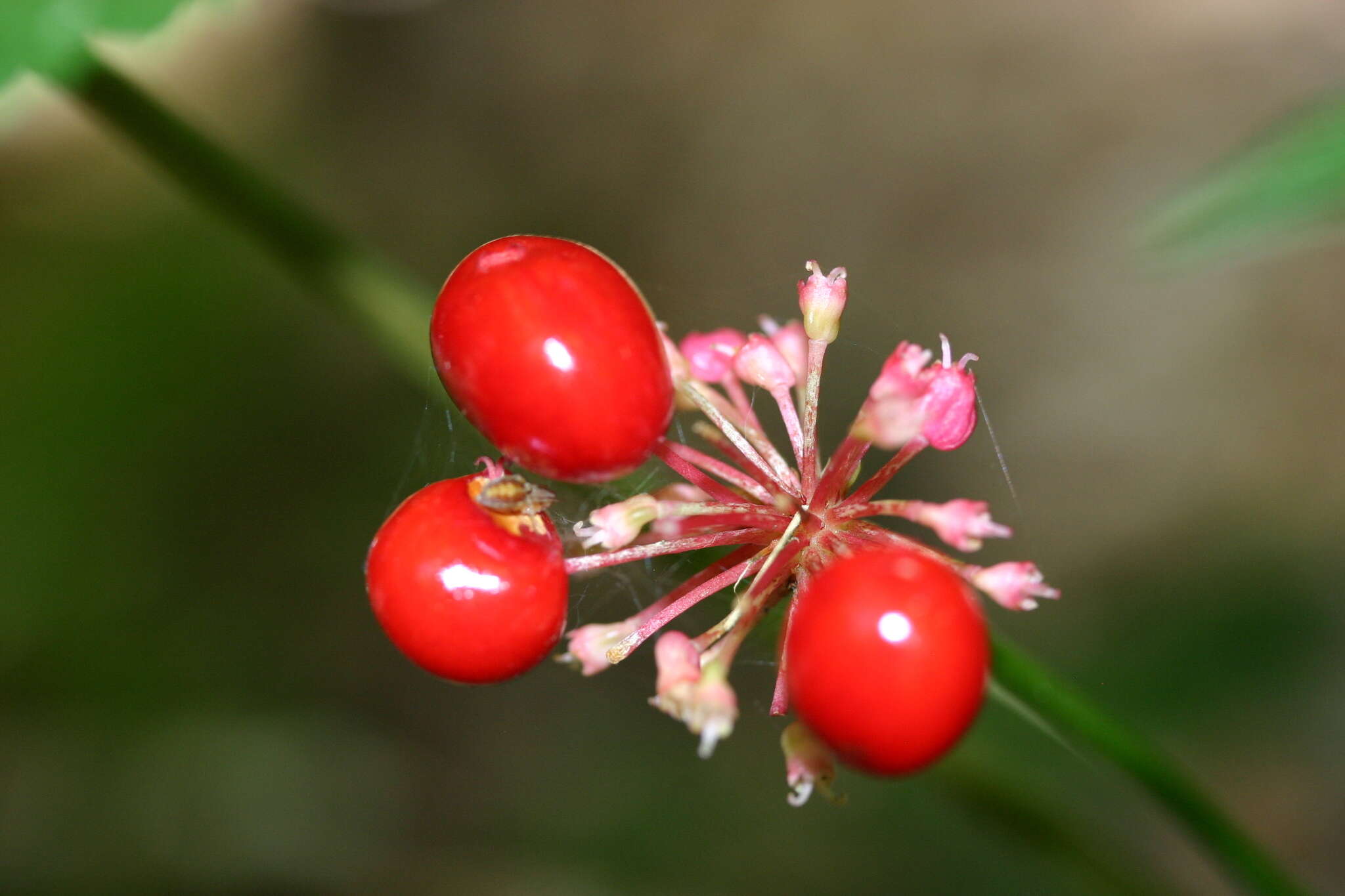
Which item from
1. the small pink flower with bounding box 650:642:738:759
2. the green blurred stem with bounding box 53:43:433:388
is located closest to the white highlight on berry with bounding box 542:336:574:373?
the small pink flower with bounding box 650:642:738:759

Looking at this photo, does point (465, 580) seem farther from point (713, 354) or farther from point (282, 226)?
point (282, 226)

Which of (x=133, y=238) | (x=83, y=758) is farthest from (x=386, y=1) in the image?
(x=83, y=758)

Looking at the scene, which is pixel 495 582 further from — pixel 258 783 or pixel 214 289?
pixel 214 289

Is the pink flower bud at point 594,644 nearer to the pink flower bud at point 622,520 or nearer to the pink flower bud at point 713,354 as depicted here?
the pink flower bud at point 622,520

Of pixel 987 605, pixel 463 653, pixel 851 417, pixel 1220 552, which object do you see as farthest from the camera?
pixel 851 417

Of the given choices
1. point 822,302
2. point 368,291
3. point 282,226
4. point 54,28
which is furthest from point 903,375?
point 54,28

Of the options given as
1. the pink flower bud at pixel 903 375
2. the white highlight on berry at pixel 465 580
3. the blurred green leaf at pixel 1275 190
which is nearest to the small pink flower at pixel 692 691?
the white highlight on berry at pixel 465 580

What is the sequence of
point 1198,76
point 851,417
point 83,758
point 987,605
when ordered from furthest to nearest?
1. point 1198,76
2. point 851,417
3. point 987,605
4. point 83,758

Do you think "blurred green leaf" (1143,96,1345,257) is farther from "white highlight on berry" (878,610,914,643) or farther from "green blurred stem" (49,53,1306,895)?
"white highlight on berry" (878,610,914,643)
